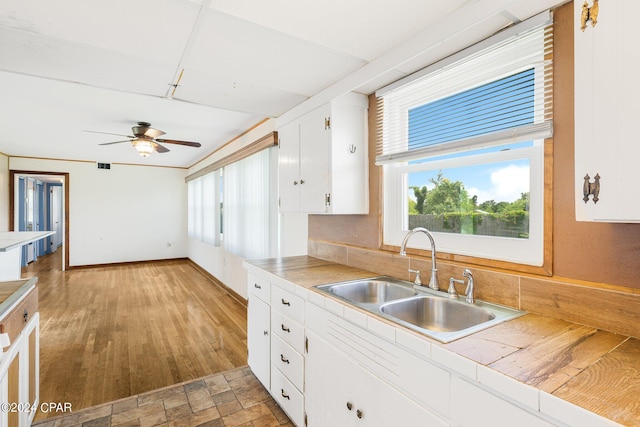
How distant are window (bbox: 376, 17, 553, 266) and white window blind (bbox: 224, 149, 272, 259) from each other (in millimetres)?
1896

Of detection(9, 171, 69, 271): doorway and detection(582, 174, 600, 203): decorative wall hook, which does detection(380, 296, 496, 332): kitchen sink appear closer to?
detection(582, 174, 600, 203): decorative wall hook

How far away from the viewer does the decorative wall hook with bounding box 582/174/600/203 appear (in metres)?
0.98

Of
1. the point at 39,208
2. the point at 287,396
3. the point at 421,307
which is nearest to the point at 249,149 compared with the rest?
the point at 287,396

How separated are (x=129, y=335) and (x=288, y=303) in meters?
2.42

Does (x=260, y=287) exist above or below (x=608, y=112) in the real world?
below

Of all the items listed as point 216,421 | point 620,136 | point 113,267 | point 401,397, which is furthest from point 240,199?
point 113,267

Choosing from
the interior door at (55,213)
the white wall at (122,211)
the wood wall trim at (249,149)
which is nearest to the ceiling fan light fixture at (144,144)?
the wood wall trim at (249,149)

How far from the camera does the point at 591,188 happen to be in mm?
996

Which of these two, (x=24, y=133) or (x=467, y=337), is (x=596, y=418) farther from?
(x=24, y=133)

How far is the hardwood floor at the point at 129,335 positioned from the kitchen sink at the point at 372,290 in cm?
145

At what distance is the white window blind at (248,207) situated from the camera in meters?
3.72

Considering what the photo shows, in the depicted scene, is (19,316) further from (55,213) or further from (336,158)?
(55,213)

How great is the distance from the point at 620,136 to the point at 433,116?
1043mm

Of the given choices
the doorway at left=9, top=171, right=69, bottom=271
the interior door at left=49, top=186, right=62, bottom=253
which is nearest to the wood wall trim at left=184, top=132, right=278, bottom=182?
the doorway at left=9, top=171, right=69, bottom=271
